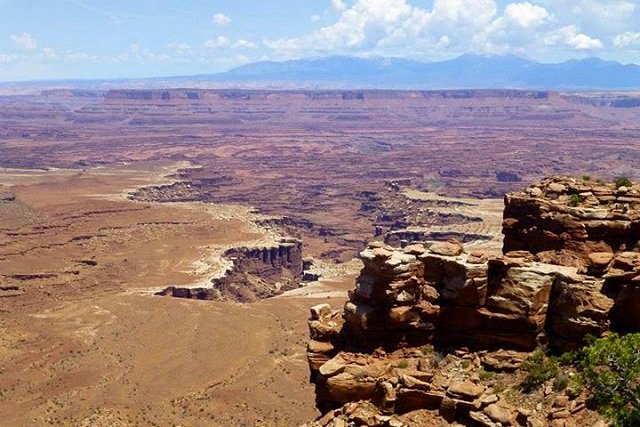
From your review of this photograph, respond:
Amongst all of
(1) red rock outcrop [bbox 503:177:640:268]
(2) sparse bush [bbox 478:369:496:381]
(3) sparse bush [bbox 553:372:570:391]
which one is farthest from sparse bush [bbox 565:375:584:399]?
(1) red rock outcrop [bbox 503:177:640:268]

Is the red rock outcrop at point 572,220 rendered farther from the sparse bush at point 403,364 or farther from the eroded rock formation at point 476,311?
the sparse bush at point 403,364

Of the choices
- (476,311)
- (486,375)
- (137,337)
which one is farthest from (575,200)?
(137,337)

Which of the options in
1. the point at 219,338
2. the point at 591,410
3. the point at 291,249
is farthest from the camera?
the point at 291,249

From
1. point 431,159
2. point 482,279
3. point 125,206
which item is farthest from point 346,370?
point 431,159

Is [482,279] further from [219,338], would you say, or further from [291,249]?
[291,249]

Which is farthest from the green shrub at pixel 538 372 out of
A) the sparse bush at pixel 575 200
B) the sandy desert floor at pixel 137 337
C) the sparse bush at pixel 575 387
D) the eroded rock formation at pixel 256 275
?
the eroded rock formation at pixel 256 275

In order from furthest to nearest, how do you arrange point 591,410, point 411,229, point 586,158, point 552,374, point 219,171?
point 586,158, point 219,171, point 411,229, point 552,374, point 591,410

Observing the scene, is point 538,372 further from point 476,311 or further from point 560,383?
point 476,311
